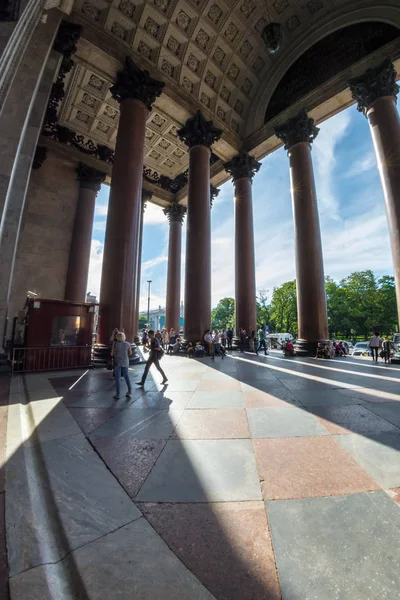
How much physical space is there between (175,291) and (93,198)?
1073cm

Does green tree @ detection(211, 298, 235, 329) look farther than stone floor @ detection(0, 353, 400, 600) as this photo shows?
Yes

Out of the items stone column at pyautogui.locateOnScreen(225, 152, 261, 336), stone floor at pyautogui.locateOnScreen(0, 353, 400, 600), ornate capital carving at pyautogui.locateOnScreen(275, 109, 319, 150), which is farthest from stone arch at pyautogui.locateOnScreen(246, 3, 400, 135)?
stone floor at pyautogui.locateOnScreen(0, 353, 400, 600)

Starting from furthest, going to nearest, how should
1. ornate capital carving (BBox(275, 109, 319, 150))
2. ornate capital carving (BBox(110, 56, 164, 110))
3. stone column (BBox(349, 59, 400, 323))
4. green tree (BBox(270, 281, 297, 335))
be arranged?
green tree (BBox(270, 281, 297, 335))
ornate capital carving (BBox(275, 109, 319, 150))
ornate capital carving (BBox(110, 56, 164, 110))
stone column (BBox(349, 59, 400, 323))

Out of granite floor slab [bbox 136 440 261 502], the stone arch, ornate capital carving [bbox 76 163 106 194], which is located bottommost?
granite floor slab [bbox 136 440 261 502]

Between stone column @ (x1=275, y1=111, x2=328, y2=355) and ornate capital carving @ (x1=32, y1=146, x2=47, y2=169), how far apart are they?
1718 centimetres

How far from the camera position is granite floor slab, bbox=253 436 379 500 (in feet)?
7.38

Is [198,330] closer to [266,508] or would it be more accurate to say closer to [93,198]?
[266,508]

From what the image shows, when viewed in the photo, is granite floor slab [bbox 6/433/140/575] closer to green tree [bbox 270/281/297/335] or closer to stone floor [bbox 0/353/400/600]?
stone floor [bbox 0/353/400/600]

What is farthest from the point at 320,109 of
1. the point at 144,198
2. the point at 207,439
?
the point at 207,439

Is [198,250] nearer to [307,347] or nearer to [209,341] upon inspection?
[209,341]

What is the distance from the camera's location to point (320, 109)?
54.9 feet

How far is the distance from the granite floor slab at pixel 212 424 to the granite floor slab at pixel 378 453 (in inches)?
49.1

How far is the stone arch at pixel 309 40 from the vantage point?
45.7 ft

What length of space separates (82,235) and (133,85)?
1041 centimetres
